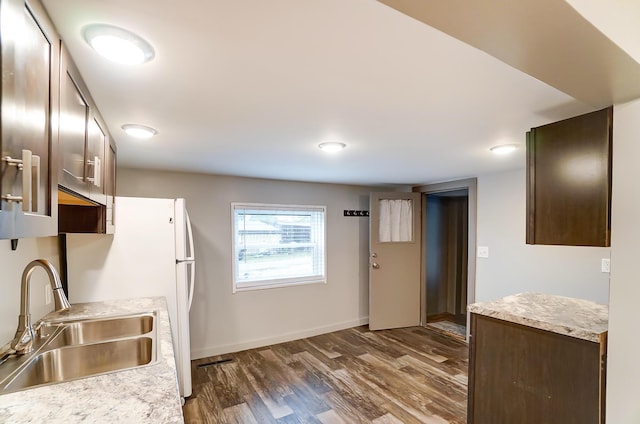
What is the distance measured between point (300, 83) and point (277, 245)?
292 cm

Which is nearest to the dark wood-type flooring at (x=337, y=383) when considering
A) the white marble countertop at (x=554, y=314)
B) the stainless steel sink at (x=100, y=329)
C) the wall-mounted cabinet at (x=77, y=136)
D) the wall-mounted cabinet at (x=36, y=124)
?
the stainless steel sink at (x=100, y=329)

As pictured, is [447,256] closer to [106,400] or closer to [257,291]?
[257,291]

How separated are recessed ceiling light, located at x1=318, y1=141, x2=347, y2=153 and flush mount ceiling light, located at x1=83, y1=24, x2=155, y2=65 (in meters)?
1.31

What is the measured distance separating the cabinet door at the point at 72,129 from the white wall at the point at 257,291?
2.25 meters

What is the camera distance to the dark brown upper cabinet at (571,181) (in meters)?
1.34

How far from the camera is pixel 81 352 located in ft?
5.02

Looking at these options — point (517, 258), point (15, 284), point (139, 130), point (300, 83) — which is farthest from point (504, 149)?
point (15, 284)

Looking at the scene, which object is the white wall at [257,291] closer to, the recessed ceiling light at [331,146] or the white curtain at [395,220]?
the white curtain at [395,220]

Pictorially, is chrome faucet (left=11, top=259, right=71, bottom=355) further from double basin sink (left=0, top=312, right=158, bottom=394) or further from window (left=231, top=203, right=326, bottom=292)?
window (left=231, top=203, right=326, bottom=292)

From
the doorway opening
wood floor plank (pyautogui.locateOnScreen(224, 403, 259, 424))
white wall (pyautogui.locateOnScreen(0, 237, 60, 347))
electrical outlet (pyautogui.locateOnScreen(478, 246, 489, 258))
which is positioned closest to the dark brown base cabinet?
wood floor plank (pyautogui.locateOnScreen(224, 403, 259, 424))

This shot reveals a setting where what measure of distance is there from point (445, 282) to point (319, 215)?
2.62m

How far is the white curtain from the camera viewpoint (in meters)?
4.41

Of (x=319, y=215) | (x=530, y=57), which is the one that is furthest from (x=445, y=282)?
(x=530, y=57)

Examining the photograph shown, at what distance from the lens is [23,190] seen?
63 centimetres
